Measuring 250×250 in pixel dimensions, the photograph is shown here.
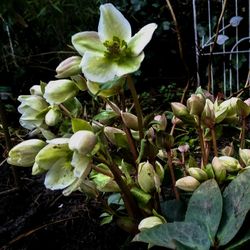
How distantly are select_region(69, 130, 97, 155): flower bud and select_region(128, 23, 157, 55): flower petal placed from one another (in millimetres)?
116

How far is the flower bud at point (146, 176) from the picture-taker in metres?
0.55

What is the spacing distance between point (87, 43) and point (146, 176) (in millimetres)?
181

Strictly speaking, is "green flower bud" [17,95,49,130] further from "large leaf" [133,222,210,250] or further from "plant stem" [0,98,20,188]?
"plant stem" [0,98,20,188]

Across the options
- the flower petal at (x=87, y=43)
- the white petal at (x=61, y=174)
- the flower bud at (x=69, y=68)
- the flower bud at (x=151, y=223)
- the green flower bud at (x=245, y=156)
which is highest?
the flower petal at (x=87, y=43)

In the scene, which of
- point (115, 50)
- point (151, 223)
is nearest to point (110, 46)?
point (115, 50)

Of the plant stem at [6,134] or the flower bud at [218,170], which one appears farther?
the plant stem at [6,134]

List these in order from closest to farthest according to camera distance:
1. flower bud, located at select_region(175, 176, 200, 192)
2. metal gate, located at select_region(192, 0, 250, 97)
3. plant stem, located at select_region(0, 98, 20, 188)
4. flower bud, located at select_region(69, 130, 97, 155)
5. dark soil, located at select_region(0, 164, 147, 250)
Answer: flower bud, located at select_region(69, 130, 97, 155) < flower bud, located at select_region(175, 176, 200, 192) < dark soil, located at select_region(0, 164, 147, 250) < plant stem, located at select_region(0, 98, 20, 188) < metal gate, located at select_region(192, 0, 250, 97)

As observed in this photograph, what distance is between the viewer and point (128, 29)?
21.2 inches

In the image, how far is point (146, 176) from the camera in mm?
552

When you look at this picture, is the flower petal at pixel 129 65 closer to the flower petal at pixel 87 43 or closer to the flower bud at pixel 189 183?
the flower petal at pixel 87 43

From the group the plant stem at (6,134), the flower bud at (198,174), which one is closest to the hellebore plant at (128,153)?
the flower bud at (198,174)

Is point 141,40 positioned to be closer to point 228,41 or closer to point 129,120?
point 129,120

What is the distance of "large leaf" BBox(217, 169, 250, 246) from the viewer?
489 millimetres

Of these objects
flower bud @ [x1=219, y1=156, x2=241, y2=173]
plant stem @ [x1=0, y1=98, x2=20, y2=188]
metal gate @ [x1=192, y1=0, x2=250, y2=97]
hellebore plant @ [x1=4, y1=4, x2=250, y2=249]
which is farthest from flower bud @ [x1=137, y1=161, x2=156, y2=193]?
metal gate @ [x1=192, y1=0, x2=250, y2=97]
